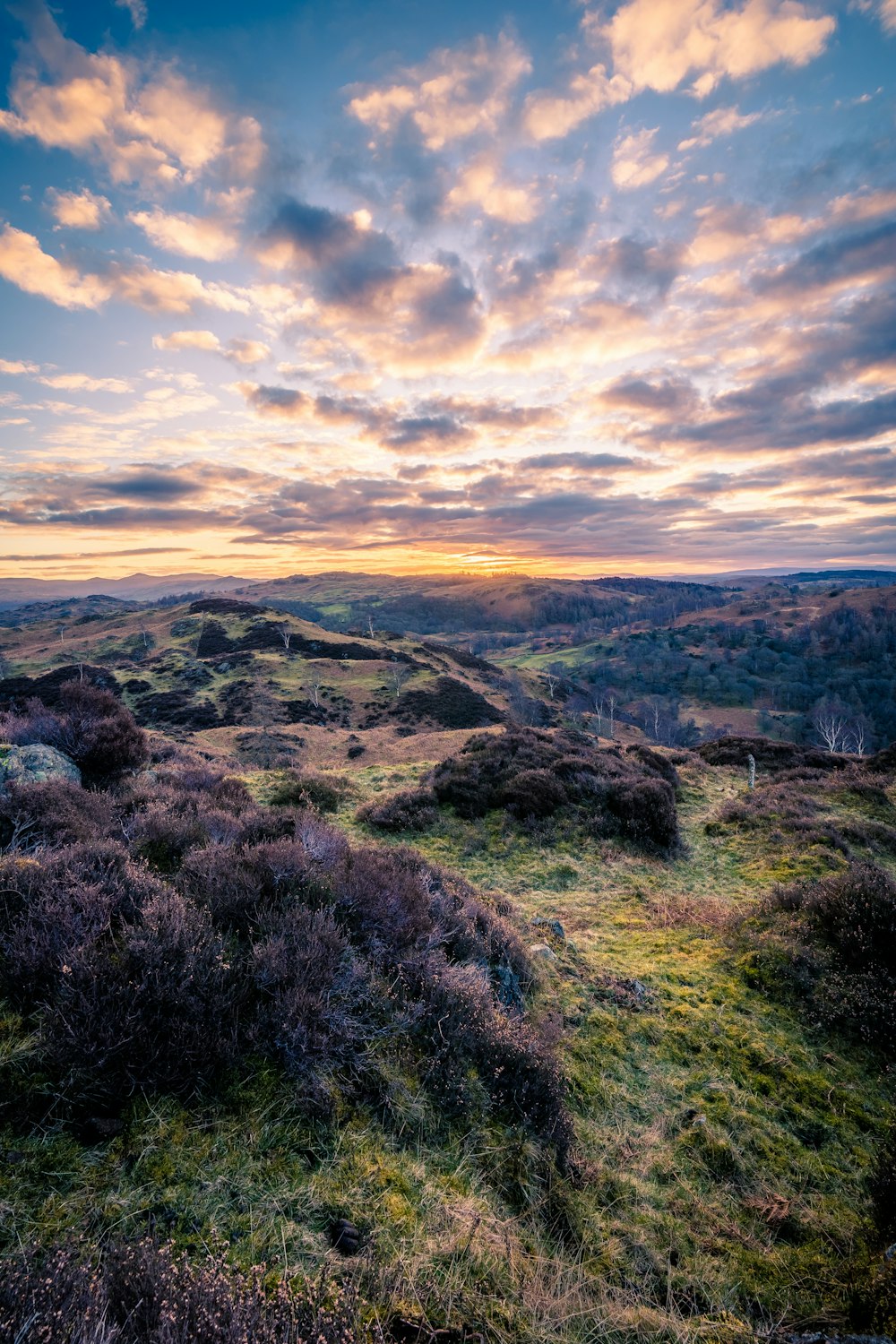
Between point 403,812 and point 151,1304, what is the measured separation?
41.1 ft


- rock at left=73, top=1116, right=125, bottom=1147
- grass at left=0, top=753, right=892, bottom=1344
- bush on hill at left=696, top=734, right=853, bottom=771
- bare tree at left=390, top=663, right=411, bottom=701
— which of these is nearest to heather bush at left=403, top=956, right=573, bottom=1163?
grass at left=0, top=753, right=892, bottom=1344

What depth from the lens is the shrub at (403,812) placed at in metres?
14.3

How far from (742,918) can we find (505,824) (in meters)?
6.42

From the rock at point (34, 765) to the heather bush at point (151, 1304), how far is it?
7988mm

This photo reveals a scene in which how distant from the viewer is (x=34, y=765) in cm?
981

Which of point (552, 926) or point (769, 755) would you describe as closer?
point (552, 926)


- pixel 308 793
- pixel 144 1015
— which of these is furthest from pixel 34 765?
pixel 144 1015

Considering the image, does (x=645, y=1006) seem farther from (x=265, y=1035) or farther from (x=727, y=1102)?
(x=265, y=1035)

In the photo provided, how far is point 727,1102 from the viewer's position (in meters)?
5.44

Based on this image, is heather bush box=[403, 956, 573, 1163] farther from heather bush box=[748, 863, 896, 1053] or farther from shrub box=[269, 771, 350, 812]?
shrub box=[269, 771, 350, 812]

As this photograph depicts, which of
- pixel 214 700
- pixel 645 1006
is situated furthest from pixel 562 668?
pixel 645 1006

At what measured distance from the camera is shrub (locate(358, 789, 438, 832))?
14328mm

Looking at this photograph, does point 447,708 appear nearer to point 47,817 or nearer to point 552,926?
point 552,926

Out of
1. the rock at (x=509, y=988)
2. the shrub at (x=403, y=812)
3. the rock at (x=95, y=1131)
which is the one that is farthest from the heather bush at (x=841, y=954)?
the shrub at (x=403, y=812)
